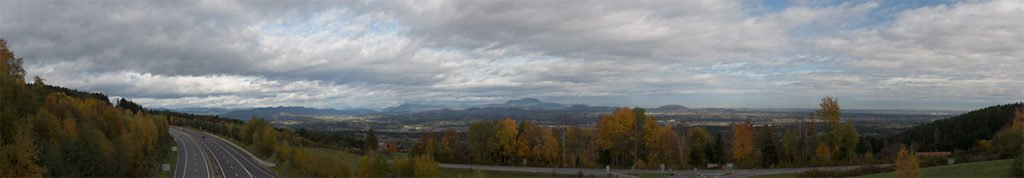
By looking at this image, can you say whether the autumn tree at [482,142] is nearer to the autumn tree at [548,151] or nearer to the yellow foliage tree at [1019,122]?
the autumn tree at [548,151]

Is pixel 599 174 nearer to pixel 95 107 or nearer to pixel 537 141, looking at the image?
pixel 537 141

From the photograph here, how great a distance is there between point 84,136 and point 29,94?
23.4 ft

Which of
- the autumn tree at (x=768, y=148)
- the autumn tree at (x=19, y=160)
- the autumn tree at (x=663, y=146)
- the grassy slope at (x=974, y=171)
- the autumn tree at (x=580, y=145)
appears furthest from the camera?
the autumn tree at (x=580, y=145)

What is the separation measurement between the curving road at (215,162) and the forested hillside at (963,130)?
103 meters

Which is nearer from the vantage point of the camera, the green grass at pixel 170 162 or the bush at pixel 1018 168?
the bush at pixel 1018 168

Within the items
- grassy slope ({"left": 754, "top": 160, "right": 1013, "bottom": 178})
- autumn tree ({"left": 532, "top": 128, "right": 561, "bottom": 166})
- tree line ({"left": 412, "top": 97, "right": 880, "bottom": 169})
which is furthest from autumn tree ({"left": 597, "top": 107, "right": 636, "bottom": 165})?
grassy slope ({"left": 754, "top": 160, "right": 1013, "bottom": 178})

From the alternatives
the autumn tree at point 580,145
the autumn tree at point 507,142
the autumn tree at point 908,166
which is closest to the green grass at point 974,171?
the autumn tree at point 908,166

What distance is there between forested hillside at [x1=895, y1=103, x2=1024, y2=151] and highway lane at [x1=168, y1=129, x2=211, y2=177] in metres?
107

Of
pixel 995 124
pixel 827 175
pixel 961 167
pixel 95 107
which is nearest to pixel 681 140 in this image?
pixel 827 175

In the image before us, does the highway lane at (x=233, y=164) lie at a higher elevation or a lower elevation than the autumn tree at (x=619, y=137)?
lower

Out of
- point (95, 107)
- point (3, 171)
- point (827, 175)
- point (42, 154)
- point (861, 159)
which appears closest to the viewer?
point (3, 171)

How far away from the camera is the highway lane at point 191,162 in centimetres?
6812

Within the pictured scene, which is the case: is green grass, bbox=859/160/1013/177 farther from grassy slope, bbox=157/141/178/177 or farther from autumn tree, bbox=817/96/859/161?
grassy slope, bbox=157/141/178/177

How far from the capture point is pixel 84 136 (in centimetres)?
4841
